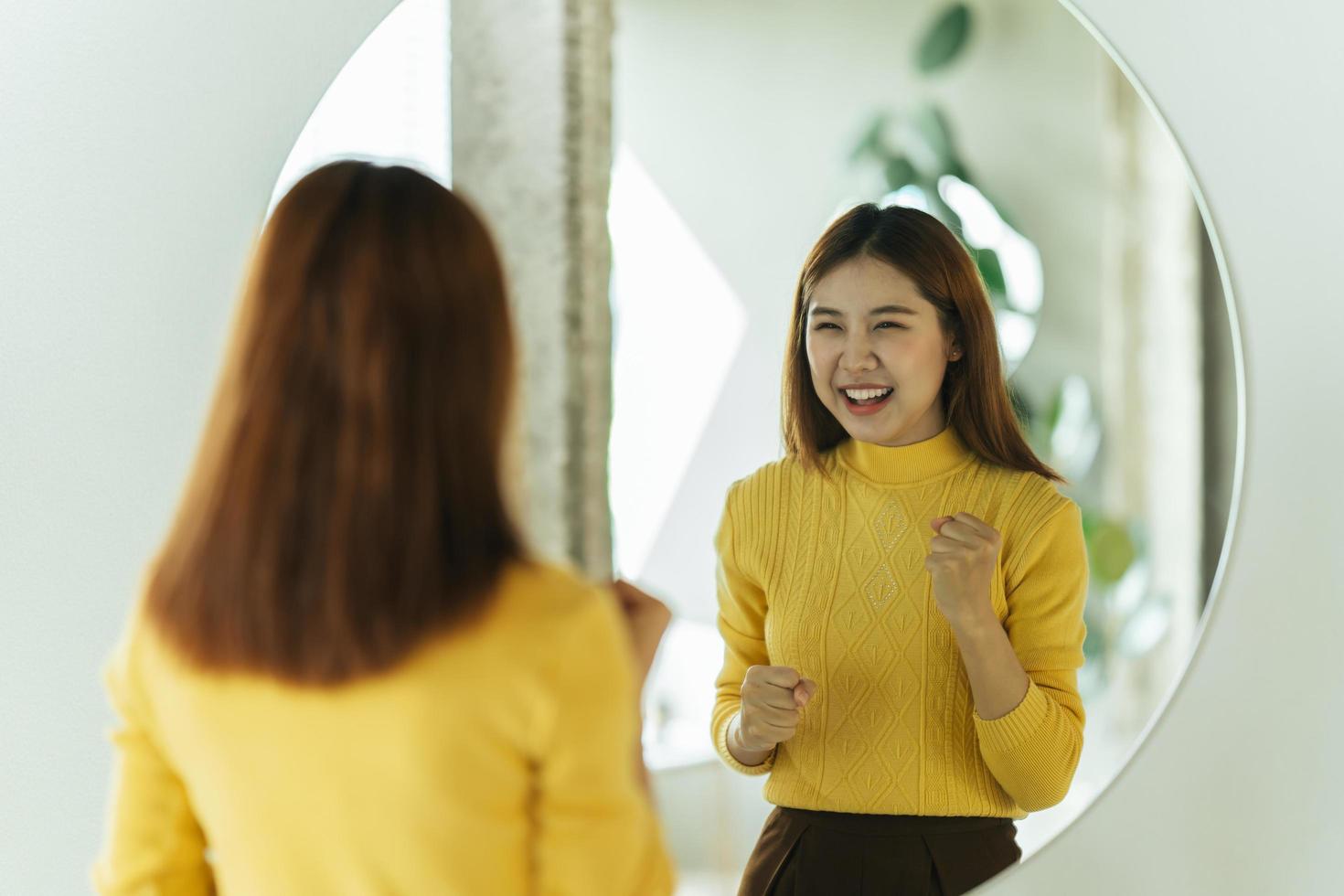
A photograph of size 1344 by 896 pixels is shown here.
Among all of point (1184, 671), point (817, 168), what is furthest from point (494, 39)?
point (1184, 671)

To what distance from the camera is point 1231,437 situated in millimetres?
758

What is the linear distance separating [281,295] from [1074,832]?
598 millimetres

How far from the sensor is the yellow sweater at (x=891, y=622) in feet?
2.19

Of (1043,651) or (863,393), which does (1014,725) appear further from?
(863,393)

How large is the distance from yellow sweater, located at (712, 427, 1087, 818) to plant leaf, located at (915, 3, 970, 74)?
8.7 inches

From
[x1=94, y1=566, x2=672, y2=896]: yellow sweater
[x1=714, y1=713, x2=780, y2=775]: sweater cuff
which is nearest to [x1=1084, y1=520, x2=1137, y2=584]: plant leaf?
[x1=714, y1=713, x2=780, y2=775]: sweater cuff

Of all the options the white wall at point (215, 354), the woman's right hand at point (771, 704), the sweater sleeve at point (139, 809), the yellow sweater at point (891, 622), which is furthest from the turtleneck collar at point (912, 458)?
the sweater sleeve at point (139, 809)

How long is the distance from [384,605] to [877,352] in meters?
0.32

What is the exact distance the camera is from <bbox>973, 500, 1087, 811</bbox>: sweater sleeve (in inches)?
26.1

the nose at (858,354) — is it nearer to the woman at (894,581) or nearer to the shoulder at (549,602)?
the woman at (894,581)

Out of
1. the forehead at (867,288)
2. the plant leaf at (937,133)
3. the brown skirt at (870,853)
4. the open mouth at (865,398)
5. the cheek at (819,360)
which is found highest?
the plant leaf at (937,133)

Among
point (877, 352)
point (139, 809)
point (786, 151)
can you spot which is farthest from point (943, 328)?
point (139, 809)

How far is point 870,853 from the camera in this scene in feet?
2.27

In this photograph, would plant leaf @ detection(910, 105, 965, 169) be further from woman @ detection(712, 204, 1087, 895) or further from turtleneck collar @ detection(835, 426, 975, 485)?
turtleneck collar @ detection(835, 426, 975, 485)
